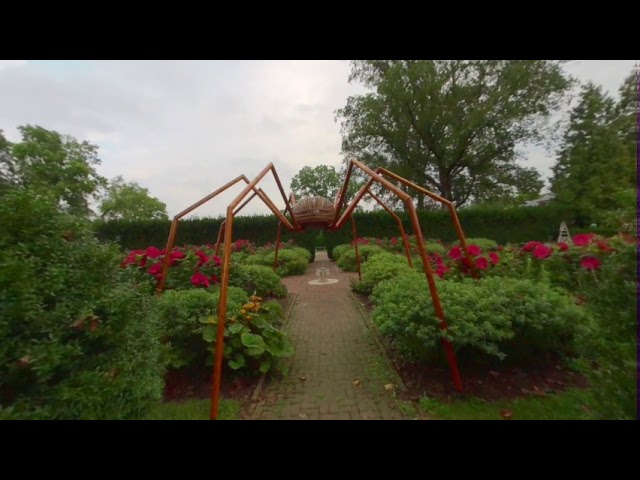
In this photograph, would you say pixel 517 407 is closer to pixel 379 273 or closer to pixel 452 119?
pixel 379 273

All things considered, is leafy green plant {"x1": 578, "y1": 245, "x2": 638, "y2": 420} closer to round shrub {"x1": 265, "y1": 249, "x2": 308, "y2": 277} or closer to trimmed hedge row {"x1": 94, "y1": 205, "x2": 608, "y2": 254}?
round shrub {"x1": 265, "y1": 249, "x2": 308, "y2": 277}

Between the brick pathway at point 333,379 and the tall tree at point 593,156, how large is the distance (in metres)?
18.0

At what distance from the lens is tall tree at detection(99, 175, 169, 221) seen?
40456 millimetres

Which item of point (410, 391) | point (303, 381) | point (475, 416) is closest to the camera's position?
point (475, 416)

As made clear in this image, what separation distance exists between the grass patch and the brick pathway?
0.18m

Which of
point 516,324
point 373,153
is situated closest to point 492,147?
point 373,153

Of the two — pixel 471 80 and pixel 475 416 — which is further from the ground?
pixel 471 80

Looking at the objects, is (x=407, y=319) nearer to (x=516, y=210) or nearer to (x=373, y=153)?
(x=516, y=210)

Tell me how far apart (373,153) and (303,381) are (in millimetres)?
23363

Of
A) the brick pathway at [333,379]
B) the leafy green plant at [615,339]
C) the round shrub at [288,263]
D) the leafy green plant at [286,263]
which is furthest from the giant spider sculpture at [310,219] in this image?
the round shrub at [288,263]

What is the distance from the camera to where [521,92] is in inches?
776

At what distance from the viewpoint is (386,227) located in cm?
1875

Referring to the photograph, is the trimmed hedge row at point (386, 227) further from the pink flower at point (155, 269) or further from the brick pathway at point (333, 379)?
the pink flower at point (155, 269)

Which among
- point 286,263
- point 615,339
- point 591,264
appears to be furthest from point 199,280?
point 286,263
